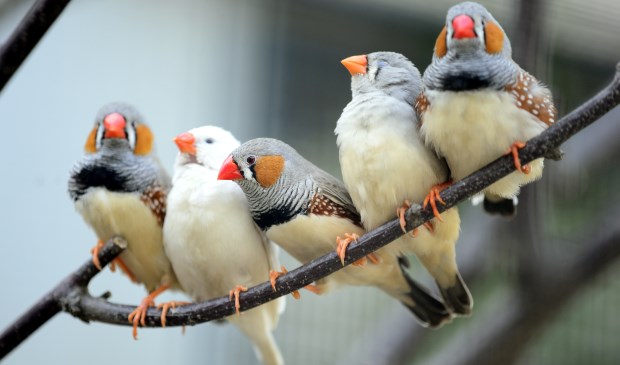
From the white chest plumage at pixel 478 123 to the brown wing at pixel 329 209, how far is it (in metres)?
0.32

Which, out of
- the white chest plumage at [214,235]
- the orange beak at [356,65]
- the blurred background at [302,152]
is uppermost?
the orange beak at [356,65]

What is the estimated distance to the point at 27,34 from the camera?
1781mm

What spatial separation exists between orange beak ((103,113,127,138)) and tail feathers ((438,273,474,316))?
0.83m

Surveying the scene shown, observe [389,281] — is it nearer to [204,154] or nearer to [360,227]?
[360,227]

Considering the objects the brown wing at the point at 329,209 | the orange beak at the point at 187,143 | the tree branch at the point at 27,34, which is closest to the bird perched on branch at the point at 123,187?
the orange beak at the point at 187,143

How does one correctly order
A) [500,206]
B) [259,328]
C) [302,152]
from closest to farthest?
[500,206] < [259,328] < [302,152]

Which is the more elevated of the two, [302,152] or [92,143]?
[92,143]

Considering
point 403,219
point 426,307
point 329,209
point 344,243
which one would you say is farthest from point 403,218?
point 426,307

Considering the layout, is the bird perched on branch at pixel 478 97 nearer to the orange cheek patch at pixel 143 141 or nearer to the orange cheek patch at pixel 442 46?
the orange cheek patch at pixel 442 46

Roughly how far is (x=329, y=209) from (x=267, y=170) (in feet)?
0.52

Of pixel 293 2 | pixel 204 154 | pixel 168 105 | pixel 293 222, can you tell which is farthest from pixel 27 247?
pixel 293 222

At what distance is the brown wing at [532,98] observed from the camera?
60.1 inches

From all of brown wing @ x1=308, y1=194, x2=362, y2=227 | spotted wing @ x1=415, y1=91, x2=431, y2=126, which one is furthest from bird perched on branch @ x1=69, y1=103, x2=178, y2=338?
spotted wing @ x1=415, y1=91, x2=431, y2=126

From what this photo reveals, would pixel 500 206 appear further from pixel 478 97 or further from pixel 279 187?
pixel 279 187
